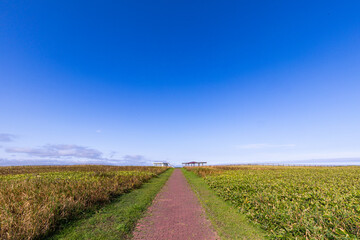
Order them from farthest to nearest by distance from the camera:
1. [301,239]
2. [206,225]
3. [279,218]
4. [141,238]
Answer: [206,225] → [279,218] → [141,238] → [301,239]

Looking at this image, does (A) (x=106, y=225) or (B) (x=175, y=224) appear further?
(B) (x=175, y=224)

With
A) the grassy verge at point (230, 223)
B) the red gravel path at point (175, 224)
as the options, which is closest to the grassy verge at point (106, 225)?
the red gravel path at point (175, 224)

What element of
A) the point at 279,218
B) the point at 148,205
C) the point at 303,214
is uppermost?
the point at 303,214

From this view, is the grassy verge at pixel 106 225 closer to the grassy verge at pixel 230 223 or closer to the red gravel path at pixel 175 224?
the red gravel path at pixel 175 224

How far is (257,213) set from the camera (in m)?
7.23

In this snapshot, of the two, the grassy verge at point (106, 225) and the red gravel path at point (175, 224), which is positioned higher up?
the grassy verge at point (106, 225)

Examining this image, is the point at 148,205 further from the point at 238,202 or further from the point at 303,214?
the point at 303,214

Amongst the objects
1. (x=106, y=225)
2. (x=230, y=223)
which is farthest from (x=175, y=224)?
(x=106, y=225)

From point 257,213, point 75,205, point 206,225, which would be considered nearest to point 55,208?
point 75,205

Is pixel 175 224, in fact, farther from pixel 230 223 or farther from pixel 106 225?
pixel 106 225

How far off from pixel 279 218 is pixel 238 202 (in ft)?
10.8

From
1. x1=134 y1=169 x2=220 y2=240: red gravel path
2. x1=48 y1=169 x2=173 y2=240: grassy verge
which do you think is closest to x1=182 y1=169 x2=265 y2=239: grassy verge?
x1=134 y1=169 x2=220 y2=240: red gravel path

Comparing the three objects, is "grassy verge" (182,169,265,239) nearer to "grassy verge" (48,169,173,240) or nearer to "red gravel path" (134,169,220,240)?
"red gravel path" (134,169,220,240)

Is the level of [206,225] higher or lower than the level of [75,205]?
lower
